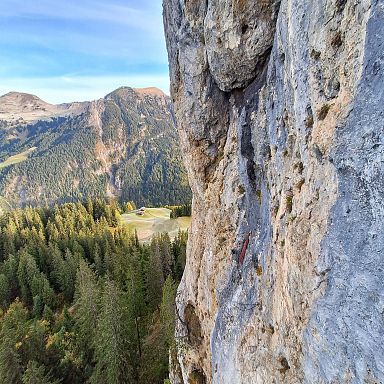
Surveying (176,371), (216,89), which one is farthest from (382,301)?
(176,371)

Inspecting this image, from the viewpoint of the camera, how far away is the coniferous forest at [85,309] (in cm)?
3641

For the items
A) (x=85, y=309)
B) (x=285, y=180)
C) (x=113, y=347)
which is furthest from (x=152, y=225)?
(x=285, y=180)

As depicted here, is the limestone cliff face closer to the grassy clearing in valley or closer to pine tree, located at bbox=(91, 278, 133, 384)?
pine tree, located at bbox=(91, 278, 133, 384)

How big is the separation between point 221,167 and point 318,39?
1025 cm

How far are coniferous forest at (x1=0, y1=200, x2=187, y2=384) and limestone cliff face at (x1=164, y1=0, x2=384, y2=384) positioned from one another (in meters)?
17.9

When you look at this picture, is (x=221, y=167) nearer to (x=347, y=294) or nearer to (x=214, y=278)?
(x=214, y=278)

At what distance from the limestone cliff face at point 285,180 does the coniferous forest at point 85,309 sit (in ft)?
58.8

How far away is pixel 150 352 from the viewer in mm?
43594

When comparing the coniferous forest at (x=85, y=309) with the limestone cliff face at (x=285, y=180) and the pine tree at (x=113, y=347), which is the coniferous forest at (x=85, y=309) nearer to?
the pine tree at (x=113, y=347)

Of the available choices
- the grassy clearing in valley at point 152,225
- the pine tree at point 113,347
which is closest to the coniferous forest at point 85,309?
the pine tree at point 113,347

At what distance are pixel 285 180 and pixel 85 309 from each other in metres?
40.7

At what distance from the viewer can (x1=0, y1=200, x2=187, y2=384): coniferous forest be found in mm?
36406

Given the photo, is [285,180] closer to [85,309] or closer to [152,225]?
Result: [85,309]

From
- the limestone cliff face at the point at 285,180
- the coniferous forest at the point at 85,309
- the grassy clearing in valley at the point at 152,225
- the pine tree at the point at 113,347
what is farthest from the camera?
the grassy clearing in valley at the point at 152,225
